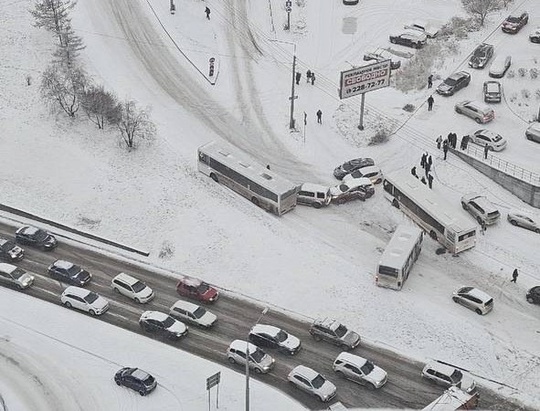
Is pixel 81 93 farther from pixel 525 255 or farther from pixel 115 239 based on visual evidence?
pixel 525 255

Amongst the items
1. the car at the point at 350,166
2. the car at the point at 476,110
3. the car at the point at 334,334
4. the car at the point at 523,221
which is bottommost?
the car at the point at 334,334

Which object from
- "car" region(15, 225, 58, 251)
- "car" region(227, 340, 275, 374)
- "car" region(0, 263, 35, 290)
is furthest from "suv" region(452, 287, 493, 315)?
"car" region(0, 263, 35, 290)

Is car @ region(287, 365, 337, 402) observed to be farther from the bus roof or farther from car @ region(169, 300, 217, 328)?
the bus roof

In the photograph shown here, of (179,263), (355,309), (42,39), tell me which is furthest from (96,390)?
(42,39)


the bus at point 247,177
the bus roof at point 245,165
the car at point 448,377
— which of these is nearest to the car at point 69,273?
the bus at point 247,177

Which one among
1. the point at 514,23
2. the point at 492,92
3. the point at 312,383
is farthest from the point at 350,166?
the point at 514,23

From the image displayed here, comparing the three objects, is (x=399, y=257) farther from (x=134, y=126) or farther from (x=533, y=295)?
(x=134, y=126)

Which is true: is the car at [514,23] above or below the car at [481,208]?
above

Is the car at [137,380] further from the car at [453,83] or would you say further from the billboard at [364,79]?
the car at [453,83]
